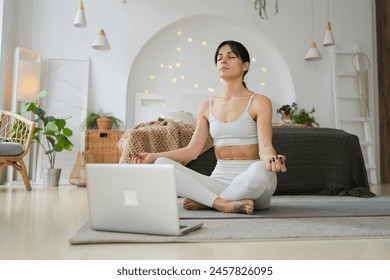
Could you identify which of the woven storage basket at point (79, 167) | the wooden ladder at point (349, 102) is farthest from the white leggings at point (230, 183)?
the wooden ladder at point (349, 102)

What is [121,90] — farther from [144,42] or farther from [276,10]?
[276,10]

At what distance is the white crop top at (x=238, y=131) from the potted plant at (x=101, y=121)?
342 cm

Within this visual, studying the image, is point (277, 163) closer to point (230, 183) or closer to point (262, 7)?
point (230, 183)

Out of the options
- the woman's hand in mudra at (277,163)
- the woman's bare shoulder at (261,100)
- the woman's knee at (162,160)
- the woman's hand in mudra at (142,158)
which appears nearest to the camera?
the woman's hand in mudra at (277,163)

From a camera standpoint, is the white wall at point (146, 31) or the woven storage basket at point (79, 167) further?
the white wall at point (146, 31)

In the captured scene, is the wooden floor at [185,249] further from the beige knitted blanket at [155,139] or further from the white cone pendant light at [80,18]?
the white cone pendant light at [80,18]

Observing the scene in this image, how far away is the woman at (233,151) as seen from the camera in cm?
187

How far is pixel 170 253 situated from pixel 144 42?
4789mm

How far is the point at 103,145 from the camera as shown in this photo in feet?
16.6

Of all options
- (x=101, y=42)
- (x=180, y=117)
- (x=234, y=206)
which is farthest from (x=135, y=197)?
(x=101, y=42)

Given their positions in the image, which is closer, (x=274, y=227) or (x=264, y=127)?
(x=274, y=227)

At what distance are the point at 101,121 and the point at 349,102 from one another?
3.47 metres

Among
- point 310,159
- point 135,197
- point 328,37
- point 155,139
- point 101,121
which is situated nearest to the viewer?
point 135,197

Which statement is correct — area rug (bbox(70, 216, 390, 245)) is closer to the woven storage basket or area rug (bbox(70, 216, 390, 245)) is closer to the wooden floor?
the wooden floor
